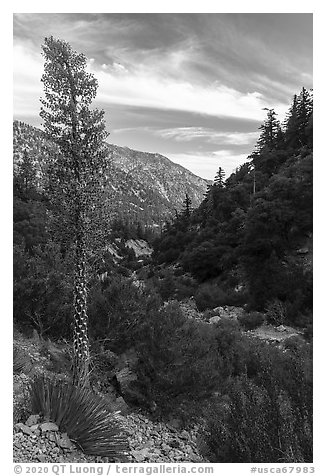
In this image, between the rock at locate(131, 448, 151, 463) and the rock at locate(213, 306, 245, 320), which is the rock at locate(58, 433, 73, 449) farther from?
the rock at locate(213, 306, 245, 320)

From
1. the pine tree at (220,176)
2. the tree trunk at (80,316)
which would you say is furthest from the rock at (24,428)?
the pine tree at (220,176)

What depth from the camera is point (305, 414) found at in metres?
3.48

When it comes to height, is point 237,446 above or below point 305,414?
below

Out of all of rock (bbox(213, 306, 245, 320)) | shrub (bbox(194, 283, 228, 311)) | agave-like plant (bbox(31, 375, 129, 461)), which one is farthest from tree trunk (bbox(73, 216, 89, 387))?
shrub (bbox(194, 283, 228, 311))

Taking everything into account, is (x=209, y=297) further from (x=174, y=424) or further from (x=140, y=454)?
(x=140, y=454)

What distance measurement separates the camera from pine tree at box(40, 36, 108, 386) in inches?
179

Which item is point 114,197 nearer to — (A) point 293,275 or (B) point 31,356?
(A) point 293,275


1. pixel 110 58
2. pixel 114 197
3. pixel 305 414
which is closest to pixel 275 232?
pixel 114 197

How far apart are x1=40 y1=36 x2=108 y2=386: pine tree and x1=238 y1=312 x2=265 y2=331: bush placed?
5045mm

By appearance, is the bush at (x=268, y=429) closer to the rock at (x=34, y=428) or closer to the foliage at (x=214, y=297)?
the rock at (x=34, y=428)

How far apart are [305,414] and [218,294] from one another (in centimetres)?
1072

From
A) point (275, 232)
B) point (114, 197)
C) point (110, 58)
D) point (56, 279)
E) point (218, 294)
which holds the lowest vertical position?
point (218, 294)

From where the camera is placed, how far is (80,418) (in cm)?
352

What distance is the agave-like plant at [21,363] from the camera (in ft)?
17.7
